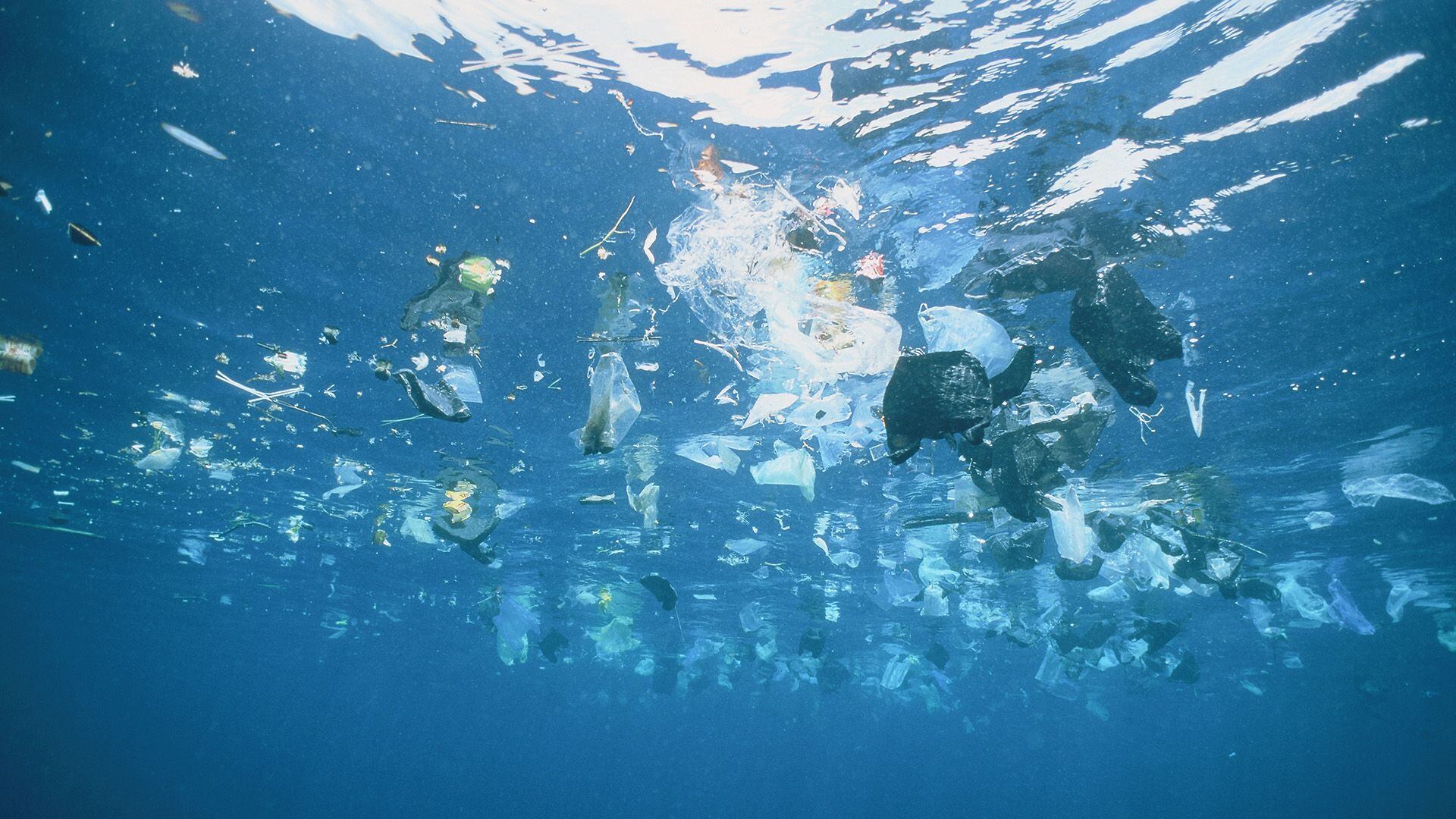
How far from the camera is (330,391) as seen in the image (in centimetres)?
1106

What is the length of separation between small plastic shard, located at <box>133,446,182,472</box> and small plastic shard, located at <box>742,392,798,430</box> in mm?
15021

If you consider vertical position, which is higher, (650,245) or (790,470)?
(650,245)

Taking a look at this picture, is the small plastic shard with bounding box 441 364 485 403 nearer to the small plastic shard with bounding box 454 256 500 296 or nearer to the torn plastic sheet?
the small plastic shard with bounding box 454 256 500 296

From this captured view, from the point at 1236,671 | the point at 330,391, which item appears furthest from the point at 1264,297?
the point at 1236,671

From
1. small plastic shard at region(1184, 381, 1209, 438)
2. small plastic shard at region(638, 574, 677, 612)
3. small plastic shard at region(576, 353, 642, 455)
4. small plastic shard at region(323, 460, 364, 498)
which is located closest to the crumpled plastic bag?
small plastic shard at region(323, 460, 364, 498)

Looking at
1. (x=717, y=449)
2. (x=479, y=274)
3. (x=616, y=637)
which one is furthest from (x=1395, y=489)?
(x=616, y=637)

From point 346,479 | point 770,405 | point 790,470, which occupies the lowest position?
point 790,470

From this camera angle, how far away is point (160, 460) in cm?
1540

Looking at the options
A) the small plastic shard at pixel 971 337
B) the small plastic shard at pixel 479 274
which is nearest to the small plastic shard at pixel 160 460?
the small plastic shard at pixel 479 274

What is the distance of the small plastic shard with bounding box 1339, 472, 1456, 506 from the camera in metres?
13.7

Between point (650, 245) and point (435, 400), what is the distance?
123 inches

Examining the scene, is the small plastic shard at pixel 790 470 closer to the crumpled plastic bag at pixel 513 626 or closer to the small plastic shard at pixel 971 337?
the small plastic shard at pixel 971 337

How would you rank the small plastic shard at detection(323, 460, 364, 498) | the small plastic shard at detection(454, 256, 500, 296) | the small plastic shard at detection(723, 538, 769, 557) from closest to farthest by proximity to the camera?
the small plastic shard at detection(454, 256, 500, 296) → the small plastic shard at detection(323, 460, 364, 498) → the small plastic shard at detection(723, 538, 769, 557)

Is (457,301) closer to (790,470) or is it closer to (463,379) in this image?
(463,379)
